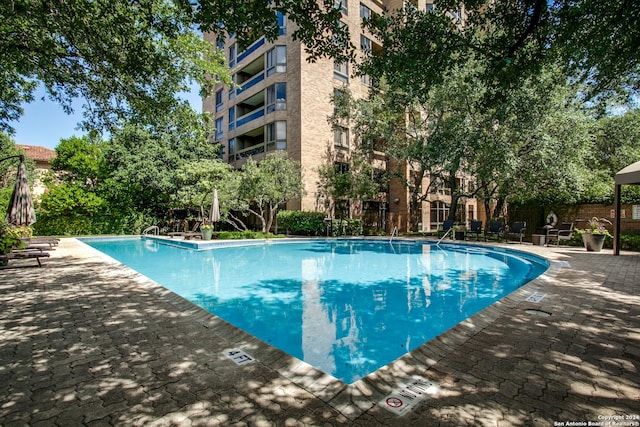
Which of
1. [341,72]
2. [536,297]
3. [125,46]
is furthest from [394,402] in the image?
[341,72]

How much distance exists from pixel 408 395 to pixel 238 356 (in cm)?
168

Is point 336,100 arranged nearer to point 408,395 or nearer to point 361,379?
point 361,379

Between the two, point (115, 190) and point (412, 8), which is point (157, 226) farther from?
point (412, 8)

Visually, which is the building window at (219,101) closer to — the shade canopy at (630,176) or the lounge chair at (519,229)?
the lounge chair at (519,229)

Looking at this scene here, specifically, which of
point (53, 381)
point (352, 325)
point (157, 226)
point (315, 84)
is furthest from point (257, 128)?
point (53, 381)

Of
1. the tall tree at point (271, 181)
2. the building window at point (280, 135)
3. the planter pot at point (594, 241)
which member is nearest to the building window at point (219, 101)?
the building window at point (280, 135)

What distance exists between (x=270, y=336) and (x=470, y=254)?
1117 centimetres

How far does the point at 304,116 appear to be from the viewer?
66.6 feet

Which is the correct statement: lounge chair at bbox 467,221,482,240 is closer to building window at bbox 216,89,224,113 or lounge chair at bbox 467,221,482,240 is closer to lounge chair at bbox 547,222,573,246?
lounge chair at bbox 547,222,573,246

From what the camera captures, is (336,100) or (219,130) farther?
(219,130)

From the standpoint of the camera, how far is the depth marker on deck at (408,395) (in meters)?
2.25

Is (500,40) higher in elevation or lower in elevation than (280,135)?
lower

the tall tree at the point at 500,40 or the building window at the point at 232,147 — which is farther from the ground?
the building window at the point at 232,147

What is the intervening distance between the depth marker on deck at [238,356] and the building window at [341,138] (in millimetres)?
20175
